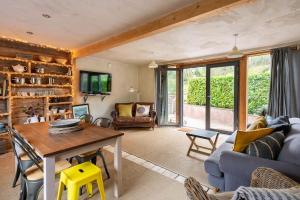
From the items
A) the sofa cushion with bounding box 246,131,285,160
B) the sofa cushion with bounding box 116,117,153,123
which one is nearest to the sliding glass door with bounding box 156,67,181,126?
the sofa cushion with bounding box 116,117,153,123

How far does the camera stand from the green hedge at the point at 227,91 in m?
4.41

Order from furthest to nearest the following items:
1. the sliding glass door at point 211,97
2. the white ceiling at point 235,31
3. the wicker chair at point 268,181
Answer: the sliding glass door at point 211,97
the white ceiling at point 235,31
the wicker chair at point 268,181

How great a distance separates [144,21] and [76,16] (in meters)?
0.98

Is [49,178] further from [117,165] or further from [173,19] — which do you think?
[173,19]

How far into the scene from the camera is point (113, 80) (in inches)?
229

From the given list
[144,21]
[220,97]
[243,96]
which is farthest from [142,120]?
[144,21]

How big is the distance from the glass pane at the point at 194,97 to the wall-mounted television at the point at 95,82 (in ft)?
8.59

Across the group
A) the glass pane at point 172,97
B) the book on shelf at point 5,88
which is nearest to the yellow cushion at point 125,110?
the glass pane at point 172,97

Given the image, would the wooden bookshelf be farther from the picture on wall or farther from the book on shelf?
the picture on wall

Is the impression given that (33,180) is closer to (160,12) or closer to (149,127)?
(160,12)

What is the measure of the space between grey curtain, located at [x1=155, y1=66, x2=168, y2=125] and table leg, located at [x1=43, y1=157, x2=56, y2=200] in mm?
4502

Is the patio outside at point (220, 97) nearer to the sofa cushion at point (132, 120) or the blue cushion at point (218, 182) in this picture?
the sofa cushion at point (132, 120)

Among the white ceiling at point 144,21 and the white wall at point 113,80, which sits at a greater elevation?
the white ceiling at point 144,21

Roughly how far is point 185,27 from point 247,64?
257cm
